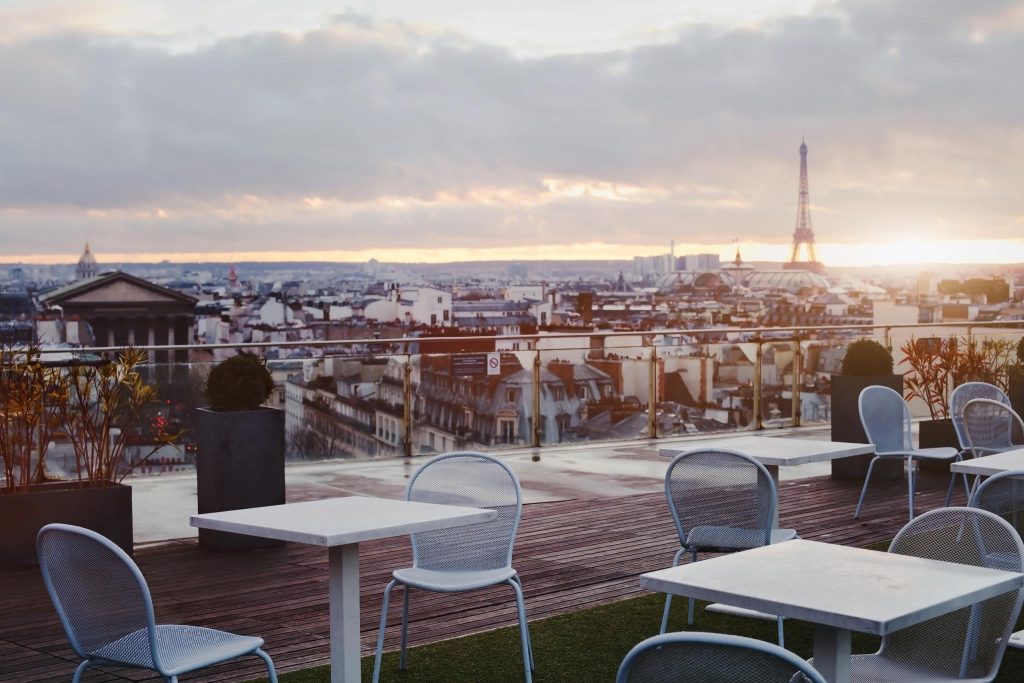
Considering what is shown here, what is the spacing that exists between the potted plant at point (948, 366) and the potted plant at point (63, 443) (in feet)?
24.5

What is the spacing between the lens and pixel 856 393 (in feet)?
32.0

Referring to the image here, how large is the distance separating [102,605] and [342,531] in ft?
2.32

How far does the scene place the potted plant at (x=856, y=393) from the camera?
9.72 metres

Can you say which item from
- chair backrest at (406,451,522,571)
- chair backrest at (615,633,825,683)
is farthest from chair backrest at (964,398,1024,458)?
chair backrest at (615,633,825,683)

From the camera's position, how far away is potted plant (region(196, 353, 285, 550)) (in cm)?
710

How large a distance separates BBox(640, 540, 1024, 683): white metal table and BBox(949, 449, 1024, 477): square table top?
1.92m

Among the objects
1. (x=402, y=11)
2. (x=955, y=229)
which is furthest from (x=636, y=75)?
(x=955, y=229)

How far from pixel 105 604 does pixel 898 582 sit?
2.09 metres

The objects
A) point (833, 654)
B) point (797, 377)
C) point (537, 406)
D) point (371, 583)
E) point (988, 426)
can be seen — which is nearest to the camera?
point (833, 654)

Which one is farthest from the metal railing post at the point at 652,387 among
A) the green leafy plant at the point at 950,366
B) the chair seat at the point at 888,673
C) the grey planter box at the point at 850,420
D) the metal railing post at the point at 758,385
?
the chair seat at the point at 888,673

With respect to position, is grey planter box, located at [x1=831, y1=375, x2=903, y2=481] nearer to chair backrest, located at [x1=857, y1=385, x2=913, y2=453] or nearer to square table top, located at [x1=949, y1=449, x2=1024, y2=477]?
chair backrest, located at [x1=857, y1=385, x2=913, y2=453]

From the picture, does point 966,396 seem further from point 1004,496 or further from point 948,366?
point 948,366

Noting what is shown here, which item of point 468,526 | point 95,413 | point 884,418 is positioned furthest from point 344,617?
point 884,418

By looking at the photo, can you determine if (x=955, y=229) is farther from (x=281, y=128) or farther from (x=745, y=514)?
(x=745, y=514)
